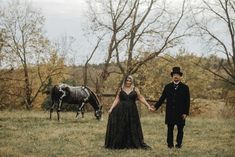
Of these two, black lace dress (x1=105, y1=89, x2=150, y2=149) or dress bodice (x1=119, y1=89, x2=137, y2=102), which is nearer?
black lace dress (x1=105, y1=89, x2=150, y2=149)

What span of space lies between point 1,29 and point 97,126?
24608 millimetres

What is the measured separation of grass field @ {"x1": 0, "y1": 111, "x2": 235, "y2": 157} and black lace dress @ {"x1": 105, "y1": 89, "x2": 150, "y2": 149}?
17.0 inches

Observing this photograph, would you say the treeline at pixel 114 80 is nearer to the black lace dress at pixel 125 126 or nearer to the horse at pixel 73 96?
the horse at pixel 73 96

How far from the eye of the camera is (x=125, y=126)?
1347 centimetres

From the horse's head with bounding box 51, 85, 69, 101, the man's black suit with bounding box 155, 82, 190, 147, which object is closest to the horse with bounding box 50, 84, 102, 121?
the horse's head with bounding box 51, 85, 69, 101

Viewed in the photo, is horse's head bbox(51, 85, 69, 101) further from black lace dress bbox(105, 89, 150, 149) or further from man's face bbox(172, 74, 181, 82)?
man's face bbox(172, 74, 181, 82)

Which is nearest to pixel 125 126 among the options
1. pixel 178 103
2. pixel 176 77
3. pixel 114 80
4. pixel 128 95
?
pixel 128 95

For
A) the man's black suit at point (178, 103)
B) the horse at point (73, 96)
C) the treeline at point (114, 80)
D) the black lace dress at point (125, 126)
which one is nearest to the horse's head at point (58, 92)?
the horse at point (73, 96)

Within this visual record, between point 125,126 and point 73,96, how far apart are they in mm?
10200

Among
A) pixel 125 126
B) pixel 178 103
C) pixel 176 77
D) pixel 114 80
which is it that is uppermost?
pixel 114 80

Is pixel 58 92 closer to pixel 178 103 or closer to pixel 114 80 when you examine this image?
pixel 178 103

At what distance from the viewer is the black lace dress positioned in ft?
43.8

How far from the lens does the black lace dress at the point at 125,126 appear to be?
13352 millimetres

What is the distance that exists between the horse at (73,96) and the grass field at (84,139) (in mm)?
1083
